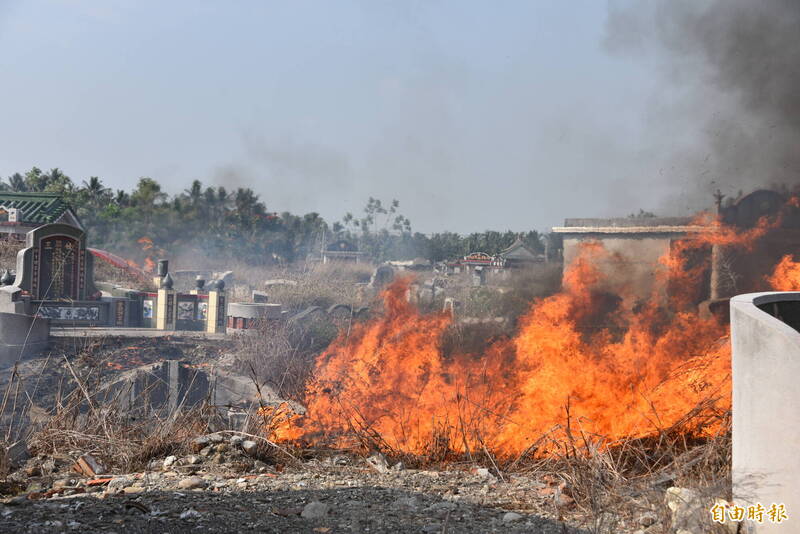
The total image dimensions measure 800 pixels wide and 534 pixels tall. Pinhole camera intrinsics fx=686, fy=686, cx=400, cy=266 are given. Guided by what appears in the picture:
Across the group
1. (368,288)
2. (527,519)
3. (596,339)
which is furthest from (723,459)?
(368,288)

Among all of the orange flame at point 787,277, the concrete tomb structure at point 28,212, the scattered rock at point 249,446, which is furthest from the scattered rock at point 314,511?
the concrete tomb structure at point 28,212

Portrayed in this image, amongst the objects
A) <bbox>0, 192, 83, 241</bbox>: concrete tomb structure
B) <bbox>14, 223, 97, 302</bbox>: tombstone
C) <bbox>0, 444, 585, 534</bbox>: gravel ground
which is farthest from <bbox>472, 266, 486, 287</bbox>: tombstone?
<bbox>0, 444, 585, 534</bbox>: gravel ground

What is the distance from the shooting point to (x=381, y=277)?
99.0 ft

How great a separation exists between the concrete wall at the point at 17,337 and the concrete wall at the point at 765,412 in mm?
15476

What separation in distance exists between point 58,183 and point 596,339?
35792mm

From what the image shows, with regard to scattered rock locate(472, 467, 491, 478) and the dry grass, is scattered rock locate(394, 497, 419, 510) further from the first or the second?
the dry grass

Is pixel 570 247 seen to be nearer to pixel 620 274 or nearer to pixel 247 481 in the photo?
pixel 620 274

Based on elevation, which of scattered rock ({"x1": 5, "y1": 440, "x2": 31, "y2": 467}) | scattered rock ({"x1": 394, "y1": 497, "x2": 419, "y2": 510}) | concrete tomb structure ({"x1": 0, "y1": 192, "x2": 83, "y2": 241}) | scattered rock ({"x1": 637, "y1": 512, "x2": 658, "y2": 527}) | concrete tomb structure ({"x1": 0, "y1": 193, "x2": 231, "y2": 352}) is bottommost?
scattered rock ({"x1": 5, "y1": 440, "x2": 31, "y2": 467})

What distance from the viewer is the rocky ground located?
17.9 ft

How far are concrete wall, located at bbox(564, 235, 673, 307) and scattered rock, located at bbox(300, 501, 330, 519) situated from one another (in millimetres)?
12318

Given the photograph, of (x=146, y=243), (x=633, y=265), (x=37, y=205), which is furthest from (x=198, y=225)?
(x=633, y=265)

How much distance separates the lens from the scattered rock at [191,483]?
6.56 m

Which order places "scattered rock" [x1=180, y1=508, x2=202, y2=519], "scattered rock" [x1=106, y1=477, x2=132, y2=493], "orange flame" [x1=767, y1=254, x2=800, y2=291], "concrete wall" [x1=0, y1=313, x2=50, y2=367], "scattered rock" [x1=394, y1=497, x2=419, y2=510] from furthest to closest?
1. "concrete wall" [x1=0, y1=313, x2=50, y2=367]
2. "orange flame" [x1=767, y1=254, x2=800, y2=291]
3. "scattered rock" [x1=106, y1=477, x2=132, y2=493]
4. "scattered rock" [x1=394, y1=497, x2=419, y2=510]
5. "scattered rock" [x1=180, y1=508, x2=202, y2=519]

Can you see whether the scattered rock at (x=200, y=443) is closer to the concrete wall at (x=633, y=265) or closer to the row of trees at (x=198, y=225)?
the concrete wall at (x=633, y=265)
